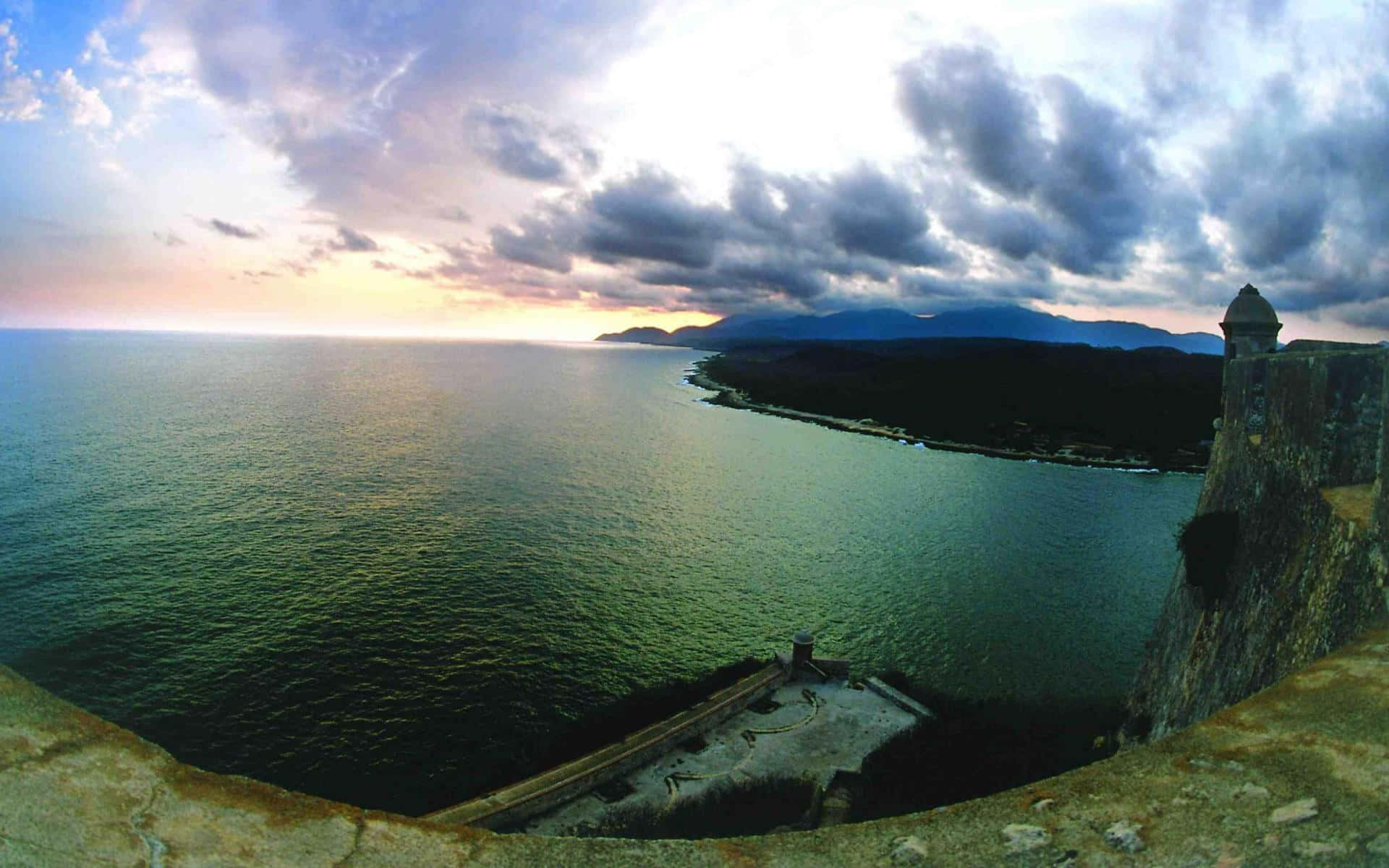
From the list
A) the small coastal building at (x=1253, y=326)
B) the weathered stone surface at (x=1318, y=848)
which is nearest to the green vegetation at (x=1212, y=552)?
the small coastal building at (x=1253, y=326)

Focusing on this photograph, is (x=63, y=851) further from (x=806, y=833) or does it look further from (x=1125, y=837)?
(x=1125, y=837)


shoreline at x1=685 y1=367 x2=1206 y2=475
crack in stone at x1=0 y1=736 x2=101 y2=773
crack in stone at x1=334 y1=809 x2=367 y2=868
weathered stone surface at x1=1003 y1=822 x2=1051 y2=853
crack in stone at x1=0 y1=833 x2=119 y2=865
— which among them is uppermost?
crack in stone at x1=0 y1=736 x2=101 y2=773

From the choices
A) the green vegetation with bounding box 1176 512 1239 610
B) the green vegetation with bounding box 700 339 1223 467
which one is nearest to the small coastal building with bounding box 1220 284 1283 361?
the green vegetation with bounding box 1176 512 1239 610

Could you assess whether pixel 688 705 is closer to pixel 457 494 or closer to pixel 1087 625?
pixel 1087 625

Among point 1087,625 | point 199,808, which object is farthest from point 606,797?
point 1087,625

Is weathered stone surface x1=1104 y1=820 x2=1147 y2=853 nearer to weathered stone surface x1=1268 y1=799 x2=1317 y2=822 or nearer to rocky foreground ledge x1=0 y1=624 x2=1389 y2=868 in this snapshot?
rocky foreground ledge x1=0 y1=624 x2=1389 y2=868

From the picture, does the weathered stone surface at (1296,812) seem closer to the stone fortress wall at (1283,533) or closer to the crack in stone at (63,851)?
the stone fortress wall at (1283,533)
